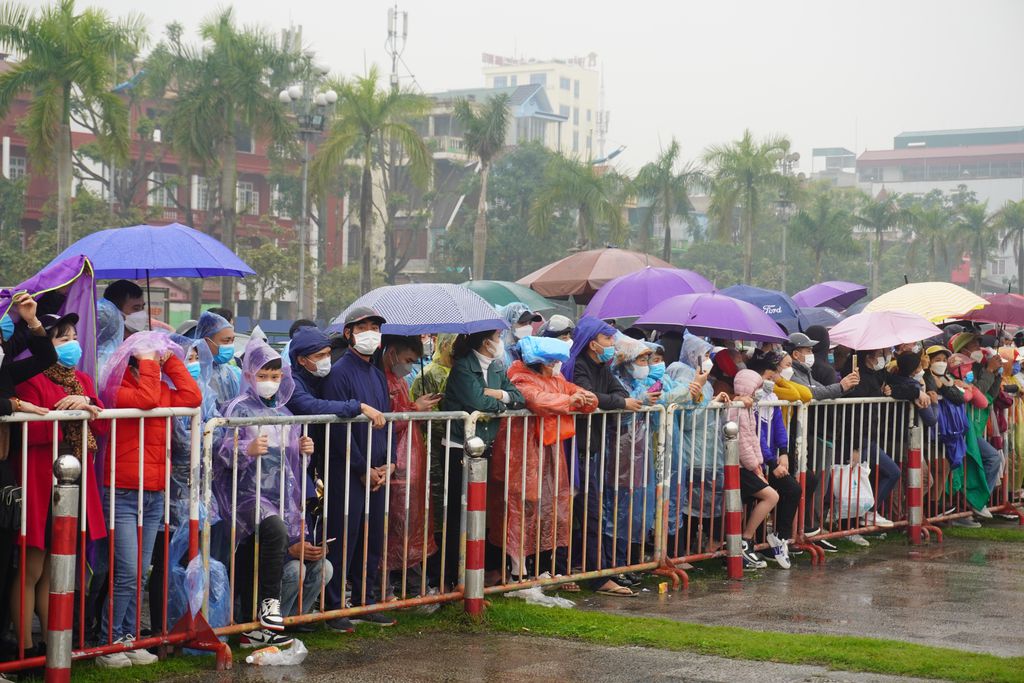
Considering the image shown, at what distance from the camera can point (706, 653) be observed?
22.5ft

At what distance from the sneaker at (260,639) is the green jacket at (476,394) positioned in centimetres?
177

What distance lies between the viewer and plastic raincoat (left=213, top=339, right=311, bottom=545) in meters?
6.59

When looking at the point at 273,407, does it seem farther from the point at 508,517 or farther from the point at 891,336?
the point at 891,336

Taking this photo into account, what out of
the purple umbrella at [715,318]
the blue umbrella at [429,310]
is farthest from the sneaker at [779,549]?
the blue umbrella at [429,310]

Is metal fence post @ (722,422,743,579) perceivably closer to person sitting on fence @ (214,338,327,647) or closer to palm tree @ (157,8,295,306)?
person sitting on fence @ (214,338,327,647)

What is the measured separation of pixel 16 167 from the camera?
58938 mm

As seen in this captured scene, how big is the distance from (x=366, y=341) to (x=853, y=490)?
520cm

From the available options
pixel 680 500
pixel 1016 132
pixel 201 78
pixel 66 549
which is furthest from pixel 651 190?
pixel 1016 132

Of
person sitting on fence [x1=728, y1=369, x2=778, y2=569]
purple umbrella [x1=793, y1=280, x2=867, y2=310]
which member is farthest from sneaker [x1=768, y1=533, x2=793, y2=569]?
purple umbrella [x1=793, y1=280, x2=867, y2=310]

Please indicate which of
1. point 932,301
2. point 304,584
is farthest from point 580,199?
point 304,584

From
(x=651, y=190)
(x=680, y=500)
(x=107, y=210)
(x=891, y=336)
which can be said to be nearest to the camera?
(x=680, y=500)

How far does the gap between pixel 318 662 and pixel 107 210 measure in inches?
1901

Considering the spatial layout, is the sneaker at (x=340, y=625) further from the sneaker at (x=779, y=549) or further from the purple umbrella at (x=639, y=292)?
the purple umbrella at (x=639, y=292)

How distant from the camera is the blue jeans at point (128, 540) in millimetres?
6242
